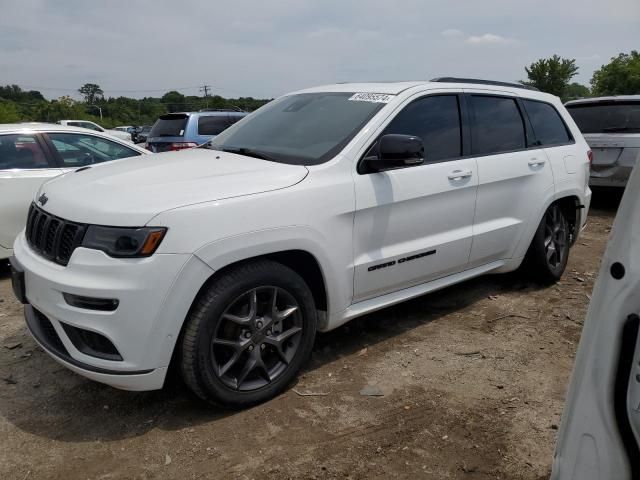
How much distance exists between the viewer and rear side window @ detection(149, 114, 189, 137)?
10.6 metres

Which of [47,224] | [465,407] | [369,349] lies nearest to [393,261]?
[369,349]

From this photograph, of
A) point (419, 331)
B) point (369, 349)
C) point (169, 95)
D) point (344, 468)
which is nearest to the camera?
point (344, 468)

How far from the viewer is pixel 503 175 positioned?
13.3ft

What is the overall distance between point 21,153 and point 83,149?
0.60 m

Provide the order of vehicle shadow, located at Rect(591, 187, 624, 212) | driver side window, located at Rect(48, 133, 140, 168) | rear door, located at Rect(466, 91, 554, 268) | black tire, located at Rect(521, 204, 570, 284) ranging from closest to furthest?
rear door, located at Rect(466, 91, 554, 268)
black tire, located at Rect(521, 204, 570, 284)
driver side window, located at Rect(48, 133, 140, 168)
vehicle shadow, located at Rect(591, 187, 624, 212)

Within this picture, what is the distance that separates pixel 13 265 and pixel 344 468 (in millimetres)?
2135

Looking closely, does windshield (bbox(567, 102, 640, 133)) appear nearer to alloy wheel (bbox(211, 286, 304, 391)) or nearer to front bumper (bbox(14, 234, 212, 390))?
alloy wheel (bbox(211, 286, 304, 391))

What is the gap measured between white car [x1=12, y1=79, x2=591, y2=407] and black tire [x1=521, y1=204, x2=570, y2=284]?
266mm

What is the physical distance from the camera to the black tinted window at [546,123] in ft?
15.1

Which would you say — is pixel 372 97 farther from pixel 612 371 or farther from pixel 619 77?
pixel 619 77

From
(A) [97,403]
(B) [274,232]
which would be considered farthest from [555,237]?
(A) [97,403]

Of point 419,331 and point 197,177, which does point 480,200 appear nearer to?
point 419,331

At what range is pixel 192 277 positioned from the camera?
2.55m

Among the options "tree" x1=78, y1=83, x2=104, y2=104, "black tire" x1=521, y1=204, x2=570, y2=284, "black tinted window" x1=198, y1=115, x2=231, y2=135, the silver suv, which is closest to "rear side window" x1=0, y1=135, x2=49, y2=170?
"black tire" x1=521, y1=204, x2=570, y2=284
